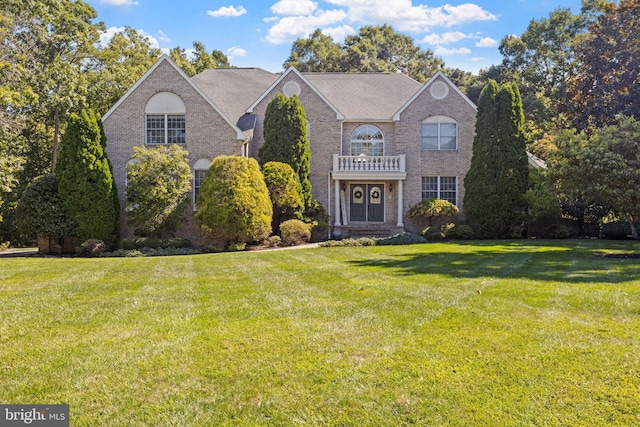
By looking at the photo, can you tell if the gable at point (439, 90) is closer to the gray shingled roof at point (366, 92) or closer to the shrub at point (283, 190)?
the gray shingled roof at point (366, 92)

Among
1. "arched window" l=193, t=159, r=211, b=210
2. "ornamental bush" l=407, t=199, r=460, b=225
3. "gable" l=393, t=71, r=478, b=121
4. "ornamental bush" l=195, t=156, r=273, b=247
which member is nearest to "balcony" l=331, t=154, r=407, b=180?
"ornamental bush" l=407, t=199, r=460, b=225

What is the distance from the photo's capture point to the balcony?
24016 millimetres

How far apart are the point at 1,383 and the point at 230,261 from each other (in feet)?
30.2

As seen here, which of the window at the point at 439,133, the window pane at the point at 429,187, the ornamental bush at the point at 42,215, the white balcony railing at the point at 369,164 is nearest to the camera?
the ornamental bush at the point at 42,215

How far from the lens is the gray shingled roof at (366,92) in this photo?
25641mm

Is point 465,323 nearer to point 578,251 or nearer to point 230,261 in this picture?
point 230,261

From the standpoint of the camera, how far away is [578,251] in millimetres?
15102

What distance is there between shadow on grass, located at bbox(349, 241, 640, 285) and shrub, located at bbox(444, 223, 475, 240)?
3.95 metres

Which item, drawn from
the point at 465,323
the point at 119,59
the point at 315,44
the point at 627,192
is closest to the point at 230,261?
the point at 465,323

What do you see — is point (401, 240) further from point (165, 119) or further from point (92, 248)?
point (165, 119)

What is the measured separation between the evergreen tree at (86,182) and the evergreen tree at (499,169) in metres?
15.6

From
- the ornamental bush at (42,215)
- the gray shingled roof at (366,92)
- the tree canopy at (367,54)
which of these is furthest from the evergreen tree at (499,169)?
the tree canopy at (367,54)

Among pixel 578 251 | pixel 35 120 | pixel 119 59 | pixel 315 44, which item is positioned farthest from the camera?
pixel 315 44

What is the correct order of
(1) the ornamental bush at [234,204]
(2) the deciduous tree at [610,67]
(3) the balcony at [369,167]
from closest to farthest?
(1) the ornamental bush at [234,204] → (2) the deciduous tree at [610,67] → (3) the balcony at [369,167]
